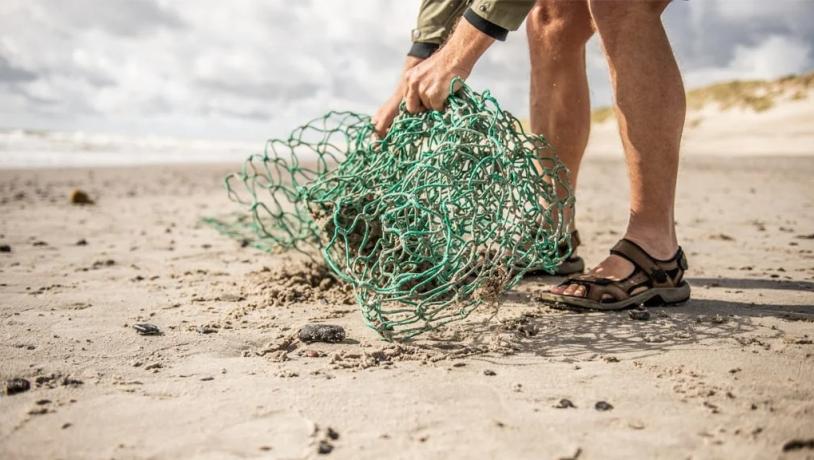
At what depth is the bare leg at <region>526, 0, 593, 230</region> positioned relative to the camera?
2471 millimetres

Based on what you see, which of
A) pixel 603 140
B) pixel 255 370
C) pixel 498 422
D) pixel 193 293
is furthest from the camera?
pixel 603 140

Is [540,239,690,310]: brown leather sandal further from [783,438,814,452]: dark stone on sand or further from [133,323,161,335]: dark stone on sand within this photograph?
[133,323,161,335]: dark stone on sand

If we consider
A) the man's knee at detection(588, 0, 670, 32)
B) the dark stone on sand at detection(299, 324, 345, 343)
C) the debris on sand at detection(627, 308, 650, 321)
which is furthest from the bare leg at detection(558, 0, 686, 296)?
the dark stone on sand at detection(299, 324, 345, 343)

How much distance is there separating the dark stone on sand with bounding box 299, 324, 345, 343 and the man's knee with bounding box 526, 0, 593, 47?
1.56m

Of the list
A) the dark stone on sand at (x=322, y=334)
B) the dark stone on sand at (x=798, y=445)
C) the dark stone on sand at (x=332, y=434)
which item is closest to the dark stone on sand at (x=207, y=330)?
the dark stone on sand at (x=322, y=334)

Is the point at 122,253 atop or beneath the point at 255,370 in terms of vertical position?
atop

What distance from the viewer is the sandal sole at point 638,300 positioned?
2035 millimetres

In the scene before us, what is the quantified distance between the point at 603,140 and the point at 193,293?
23.3 m

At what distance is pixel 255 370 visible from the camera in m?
1.55

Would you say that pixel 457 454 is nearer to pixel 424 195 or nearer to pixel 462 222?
pixel 462 222

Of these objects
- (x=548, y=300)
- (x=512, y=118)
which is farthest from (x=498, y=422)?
(x=512, y=118)

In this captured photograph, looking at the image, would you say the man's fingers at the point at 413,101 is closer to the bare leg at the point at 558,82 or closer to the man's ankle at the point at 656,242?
the bare leg at the point at 558,82

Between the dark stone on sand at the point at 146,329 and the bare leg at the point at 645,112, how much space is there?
138 cm

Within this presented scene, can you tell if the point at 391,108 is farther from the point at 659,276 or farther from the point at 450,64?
the point at 659,276
